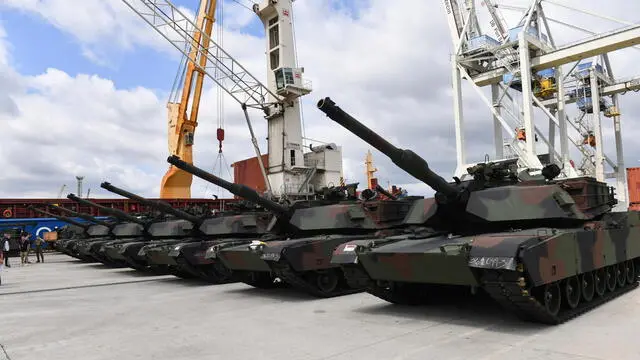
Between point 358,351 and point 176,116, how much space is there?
3720 cm

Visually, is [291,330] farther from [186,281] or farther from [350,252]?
[186,281]

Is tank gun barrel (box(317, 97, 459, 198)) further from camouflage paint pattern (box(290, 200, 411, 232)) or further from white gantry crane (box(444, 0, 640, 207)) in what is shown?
white gantry crane (box(444, 0, 640, 207))

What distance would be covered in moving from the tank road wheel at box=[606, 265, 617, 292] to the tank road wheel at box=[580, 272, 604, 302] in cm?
97

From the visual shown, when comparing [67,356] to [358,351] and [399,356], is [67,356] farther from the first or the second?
[399,356]

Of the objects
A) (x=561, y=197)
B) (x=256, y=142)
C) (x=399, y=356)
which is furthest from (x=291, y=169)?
(x=399, y=356)

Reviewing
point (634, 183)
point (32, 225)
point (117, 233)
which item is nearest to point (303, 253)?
point (117, 233)

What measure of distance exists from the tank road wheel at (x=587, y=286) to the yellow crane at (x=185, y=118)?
34167 mm

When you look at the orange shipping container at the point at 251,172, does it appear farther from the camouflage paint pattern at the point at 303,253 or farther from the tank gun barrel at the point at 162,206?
the camouflage paint pattern at the point at 303,253

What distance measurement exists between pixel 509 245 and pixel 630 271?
588cm

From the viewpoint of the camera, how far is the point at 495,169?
958 centimetres

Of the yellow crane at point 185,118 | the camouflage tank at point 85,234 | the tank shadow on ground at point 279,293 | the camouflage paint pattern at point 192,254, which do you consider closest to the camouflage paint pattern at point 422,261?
the tank shadow on ground at point 279,293

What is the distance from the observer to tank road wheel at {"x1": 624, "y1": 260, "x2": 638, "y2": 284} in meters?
11.0

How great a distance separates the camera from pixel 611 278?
10188 mm

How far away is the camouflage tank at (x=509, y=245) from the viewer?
7.20m
